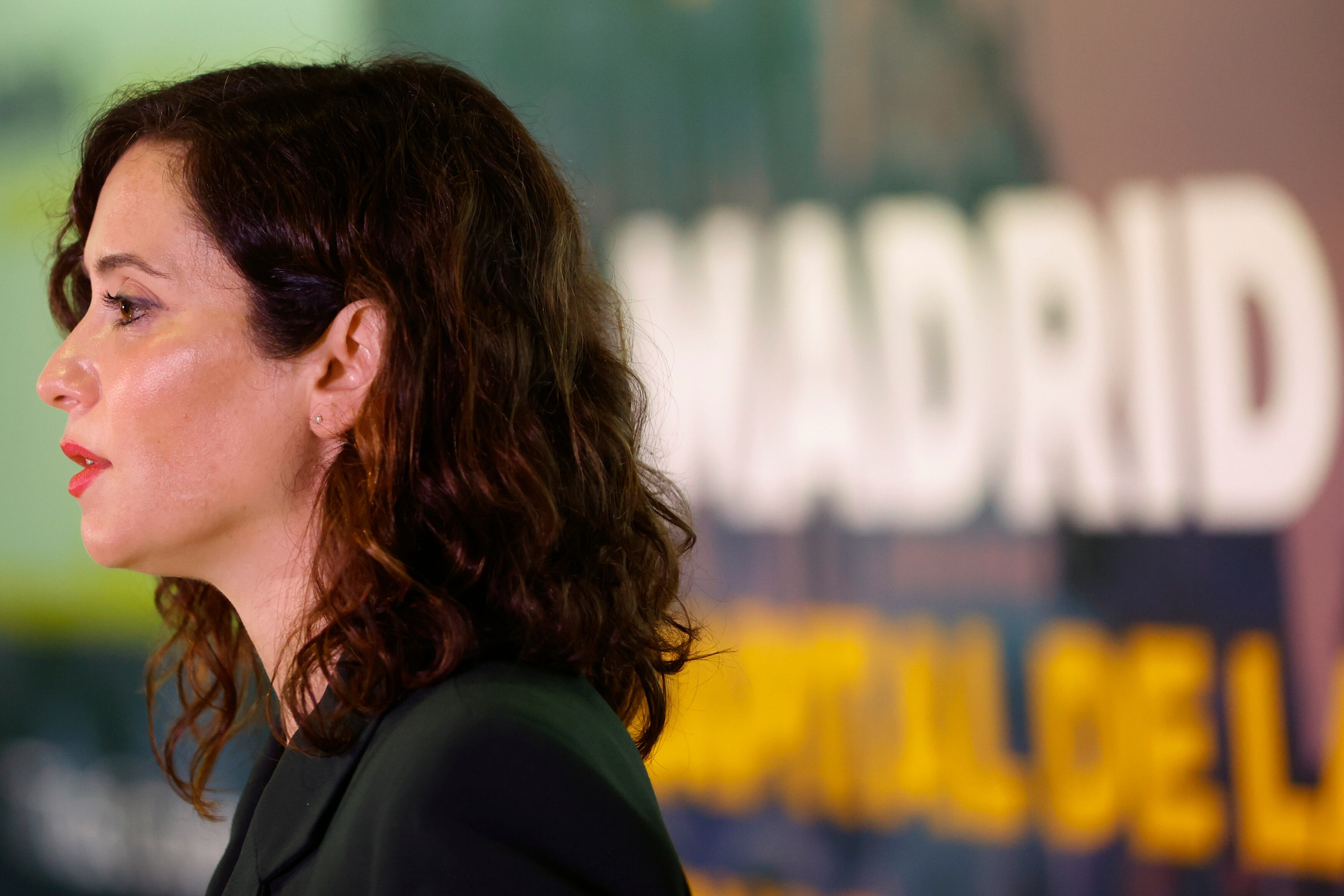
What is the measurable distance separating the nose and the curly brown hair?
0.18m

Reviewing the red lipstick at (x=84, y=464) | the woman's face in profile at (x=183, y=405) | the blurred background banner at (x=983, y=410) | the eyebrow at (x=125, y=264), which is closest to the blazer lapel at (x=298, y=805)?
the woman's face in profile at (x=183, y=405)

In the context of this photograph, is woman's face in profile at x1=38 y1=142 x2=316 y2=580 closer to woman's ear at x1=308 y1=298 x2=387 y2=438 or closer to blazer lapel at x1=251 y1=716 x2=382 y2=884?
woman's ear at x1=308 y1=298 x2=387 y2=438

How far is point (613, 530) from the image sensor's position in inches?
42.2

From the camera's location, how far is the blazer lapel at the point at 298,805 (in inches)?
35.8

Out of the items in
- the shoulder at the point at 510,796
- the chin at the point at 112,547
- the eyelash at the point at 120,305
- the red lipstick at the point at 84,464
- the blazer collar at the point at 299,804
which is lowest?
the blazer collar at the point at 299,804

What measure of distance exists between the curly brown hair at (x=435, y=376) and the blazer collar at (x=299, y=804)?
24 millimetres

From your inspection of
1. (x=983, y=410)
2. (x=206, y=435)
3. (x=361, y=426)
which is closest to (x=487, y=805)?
(x=361, y=426)

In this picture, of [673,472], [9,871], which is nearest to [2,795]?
[9,871]

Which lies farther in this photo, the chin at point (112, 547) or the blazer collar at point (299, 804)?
the chin at point (112, 547)

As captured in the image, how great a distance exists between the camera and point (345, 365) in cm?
103

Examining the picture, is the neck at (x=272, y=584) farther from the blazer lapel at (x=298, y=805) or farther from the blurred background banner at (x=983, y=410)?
the blurred background banner at (x=983, y=410)

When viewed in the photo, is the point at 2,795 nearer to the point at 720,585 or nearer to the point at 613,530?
the point at 720,585

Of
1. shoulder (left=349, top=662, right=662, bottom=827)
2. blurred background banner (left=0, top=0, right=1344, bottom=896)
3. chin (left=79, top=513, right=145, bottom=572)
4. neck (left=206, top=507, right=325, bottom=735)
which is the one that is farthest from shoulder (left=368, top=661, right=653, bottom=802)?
blurred background banner (left=0, top=0, right=1344, bottom=896)

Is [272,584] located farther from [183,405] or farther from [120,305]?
[120,305]
